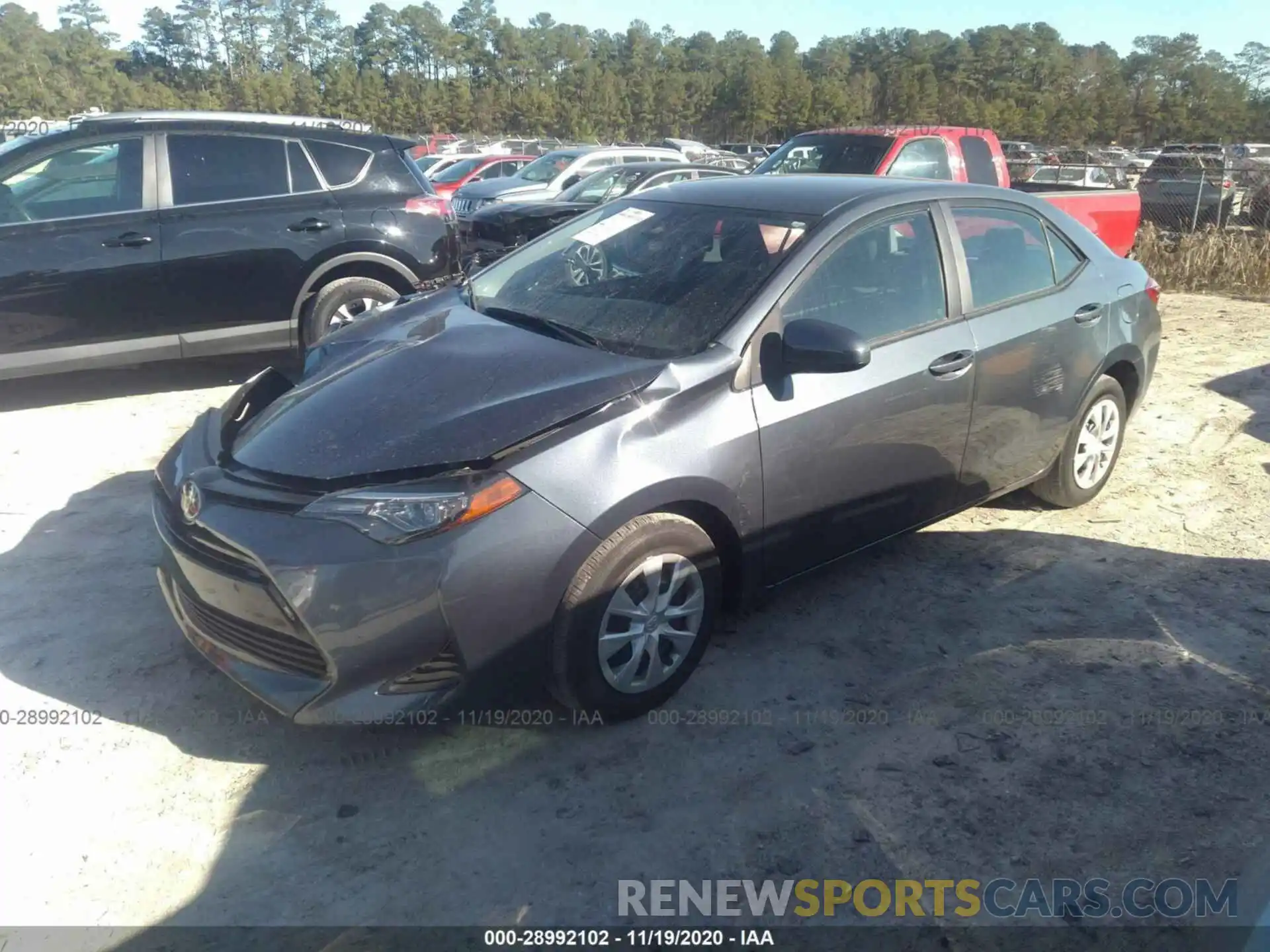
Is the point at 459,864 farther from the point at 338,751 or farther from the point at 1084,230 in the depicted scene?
the point at 1084,230

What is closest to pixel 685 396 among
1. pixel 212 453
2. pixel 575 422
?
pixel 575 422

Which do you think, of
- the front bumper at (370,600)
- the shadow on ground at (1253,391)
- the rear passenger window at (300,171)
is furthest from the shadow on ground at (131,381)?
the shadow on ground at (1253,391)

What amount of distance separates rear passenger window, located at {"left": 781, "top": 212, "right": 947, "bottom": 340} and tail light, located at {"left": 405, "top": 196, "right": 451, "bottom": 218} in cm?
424

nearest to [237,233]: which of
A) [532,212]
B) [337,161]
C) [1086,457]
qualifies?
[337,161]

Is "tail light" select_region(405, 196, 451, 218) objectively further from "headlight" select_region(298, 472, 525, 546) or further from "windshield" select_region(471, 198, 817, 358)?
"headlight" select_region(298, 472, 525, 546)

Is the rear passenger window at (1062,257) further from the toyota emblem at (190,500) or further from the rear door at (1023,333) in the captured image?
the toyota emblem at (190,500)

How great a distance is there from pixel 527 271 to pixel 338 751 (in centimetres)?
211

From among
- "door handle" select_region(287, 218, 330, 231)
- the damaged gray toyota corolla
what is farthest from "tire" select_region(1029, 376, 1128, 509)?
"door handle" select_region(287, 218, 330, 231)

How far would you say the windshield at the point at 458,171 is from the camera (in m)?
19.9

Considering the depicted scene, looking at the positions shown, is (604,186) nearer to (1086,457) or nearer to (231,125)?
(231,125)

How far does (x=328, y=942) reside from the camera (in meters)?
2.48

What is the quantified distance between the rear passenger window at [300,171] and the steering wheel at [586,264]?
138 inches

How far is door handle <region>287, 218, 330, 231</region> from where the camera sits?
6.79m

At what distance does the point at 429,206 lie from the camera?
7297 mm
